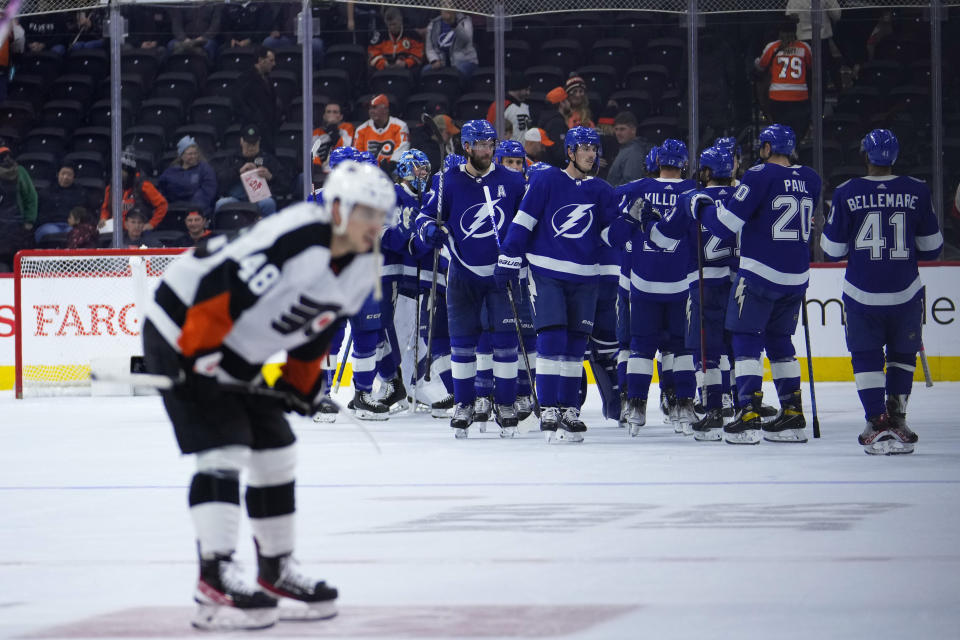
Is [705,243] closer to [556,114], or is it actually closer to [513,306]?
[513,306]

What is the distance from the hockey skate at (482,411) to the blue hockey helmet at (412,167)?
156 cm

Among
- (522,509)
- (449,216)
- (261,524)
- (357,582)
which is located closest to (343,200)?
(261,524)

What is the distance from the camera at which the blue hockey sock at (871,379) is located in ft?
22.0

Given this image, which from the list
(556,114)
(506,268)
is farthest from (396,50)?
(506,268)

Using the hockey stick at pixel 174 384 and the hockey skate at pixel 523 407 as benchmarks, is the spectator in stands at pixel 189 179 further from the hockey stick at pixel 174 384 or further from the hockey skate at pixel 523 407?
the hockey stick at pixel 174 384

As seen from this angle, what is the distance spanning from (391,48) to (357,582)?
9032 millimetres

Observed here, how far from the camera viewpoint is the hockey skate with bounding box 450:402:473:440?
25.6ft

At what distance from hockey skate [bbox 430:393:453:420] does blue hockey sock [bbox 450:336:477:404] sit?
3.93 ft

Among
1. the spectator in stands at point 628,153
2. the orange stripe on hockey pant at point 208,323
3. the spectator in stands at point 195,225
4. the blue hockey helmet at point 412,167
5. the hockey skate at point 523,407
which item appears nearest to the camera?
the orange stripe on hockey pant at point 208,323

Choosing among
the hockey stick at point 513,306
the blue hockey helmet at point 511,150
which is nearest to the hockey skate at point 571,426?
the hockey stick at point 513,306

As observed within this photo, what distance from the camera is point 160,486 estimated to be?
5930mm

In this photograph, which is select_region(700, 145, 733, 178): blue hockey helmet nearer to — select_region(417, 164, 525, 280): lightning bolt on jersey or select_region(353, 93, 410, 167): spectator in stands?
select_region(417, 164, 525, 280): lightning bolt on jersey

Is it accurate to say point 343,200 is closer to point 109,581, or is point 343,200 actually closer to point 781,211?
point 109,581

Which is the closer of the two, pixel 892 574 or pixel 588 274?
pixel 892 574
